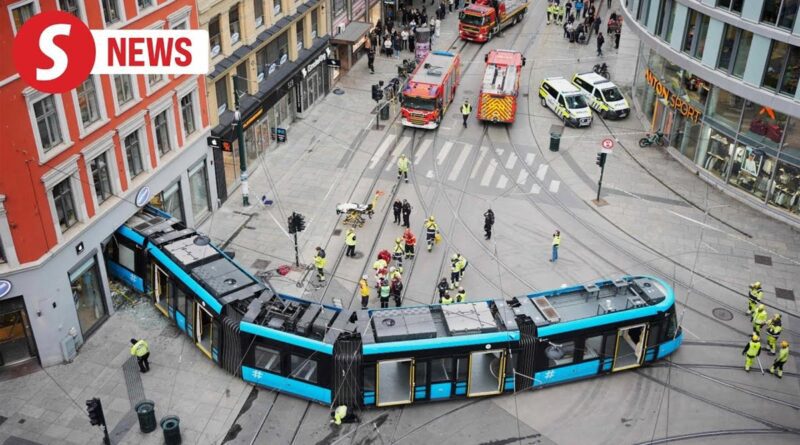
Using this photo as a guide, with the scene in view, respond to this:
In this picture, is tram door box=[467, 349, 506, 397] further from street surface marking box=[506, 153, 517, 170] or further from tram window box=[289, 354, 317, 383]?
street surface marking box=[506, 153, 517, 170]

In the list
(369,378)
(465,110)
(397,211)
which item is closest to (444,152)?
(465,110)

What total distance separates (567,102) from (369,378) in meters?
29.4

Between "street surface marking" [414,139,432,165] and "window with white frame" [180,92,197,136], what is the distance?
45.8 ft

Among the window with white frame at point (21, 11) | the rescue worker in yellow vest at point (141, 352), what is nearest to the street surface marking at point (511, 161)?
the rescue worker in yellow vest at point (141, 352)

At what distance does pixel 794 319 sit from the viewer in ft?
106

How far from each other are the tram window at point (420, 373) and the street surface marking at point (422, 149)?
20.9m

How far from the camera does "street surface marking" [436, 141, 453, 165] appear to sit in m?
45.9

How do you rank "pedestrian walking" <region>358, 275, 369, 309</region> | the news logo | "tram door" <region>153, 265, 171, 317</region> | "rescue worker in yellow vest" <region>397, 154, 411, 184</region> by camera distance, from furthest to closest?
"rescue worker in yellow vest" <region>397, 154, 411, 184</region>
"pedestrian walking" <region>358, 275, 369, 309</region>
"tram door" <region>153, 265, 171, 317</region>
the news logo

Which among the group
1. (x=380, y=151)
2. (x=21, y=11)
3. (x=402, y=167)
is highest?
(x=21, y=11)

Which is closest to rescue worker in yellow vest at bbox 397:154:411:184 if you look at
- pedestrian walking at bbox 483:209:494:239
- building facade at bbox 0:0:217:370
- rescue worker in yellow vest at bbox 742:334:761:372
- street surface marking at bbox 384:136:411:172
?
street surface marking at bbox 384:136:411:172

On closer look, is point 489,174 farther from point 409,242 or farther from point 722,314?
point 722,314

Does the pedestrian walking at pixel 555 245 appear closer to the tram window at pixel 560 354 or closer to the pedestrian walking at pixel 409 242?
the pedestrian walking at pixel 409 242

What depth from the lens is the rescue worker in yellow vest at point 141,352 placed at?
27953mm

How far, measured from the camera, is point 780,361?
28578 mm
